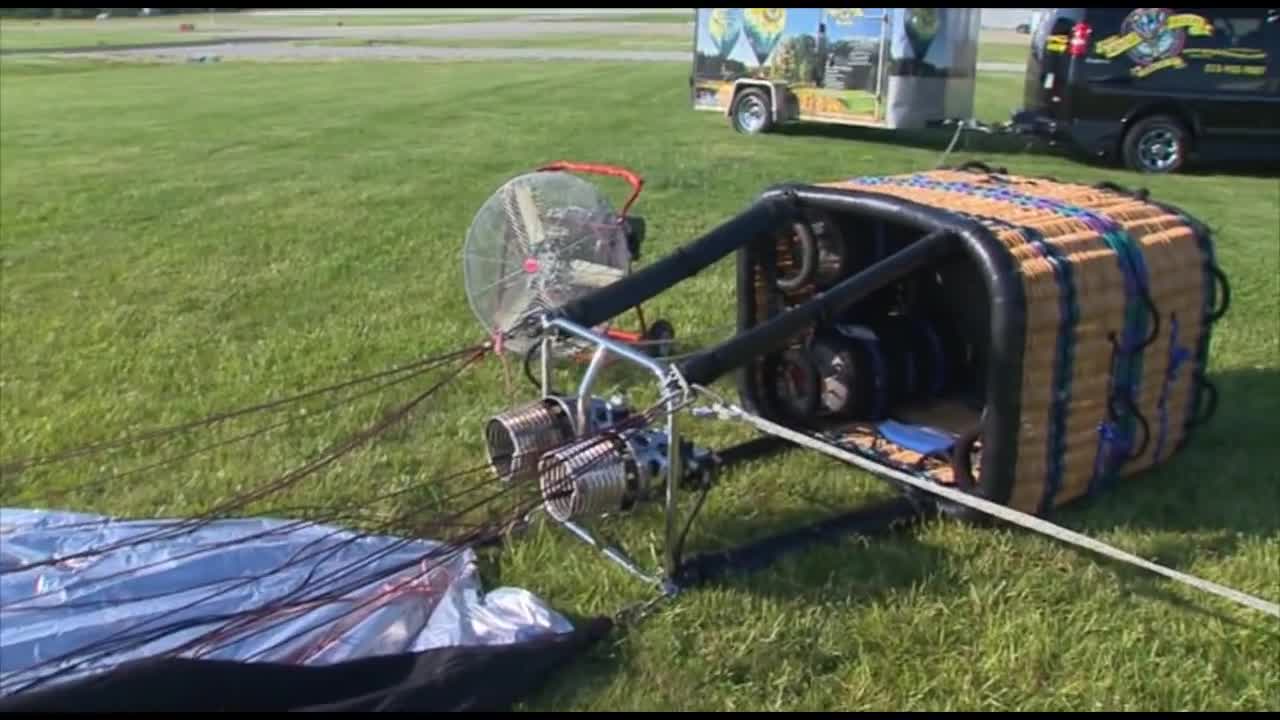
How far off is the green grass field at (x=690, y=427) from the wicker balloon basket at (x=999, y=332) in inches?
8.7

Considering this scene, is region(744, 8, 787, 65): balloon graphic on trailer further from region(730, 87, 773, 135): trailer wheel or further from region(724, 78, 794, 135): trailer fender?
region(730, 87, 773, 135): trailer wheel

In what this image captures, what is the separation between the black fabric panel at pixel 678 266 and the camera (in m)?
3.67

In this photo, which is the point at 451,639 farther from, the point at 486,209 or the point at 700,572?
the point at 486,209

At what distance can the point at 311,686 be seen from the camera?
107 inches

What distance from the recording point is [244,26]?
194 ft

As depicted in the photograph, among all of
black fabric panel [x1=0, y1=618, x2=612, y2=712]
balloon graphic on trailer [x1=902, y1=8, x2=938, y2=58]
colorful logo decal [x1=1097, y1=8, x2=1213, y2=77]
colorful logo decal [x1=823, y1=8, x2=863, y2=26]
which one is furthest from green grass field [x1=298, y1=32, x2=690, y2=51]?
black fabric panel [x1=0, y1=618, x2=612, y2=712]

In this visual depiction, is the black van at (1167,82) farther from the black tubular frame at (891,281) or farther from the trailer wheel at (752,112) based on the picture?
the black tubular frame at (891,281)

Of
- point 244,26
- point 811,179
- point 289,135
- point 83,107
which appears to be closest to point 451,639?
point 811,179

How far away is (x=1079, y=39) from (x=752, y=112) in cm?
455

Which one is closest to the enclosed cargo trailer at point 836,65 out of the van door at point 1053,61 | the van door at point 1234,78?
the van door at point 1053,61

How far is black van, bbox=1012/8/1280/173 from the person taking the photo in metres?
13.0

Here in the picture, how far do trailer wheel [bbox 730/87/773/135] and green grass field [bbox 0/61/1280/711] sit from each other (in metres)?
3.84

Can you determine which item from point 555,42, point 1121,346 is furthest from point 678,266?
point 555,42

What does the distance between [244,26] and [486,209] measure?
194 ft
